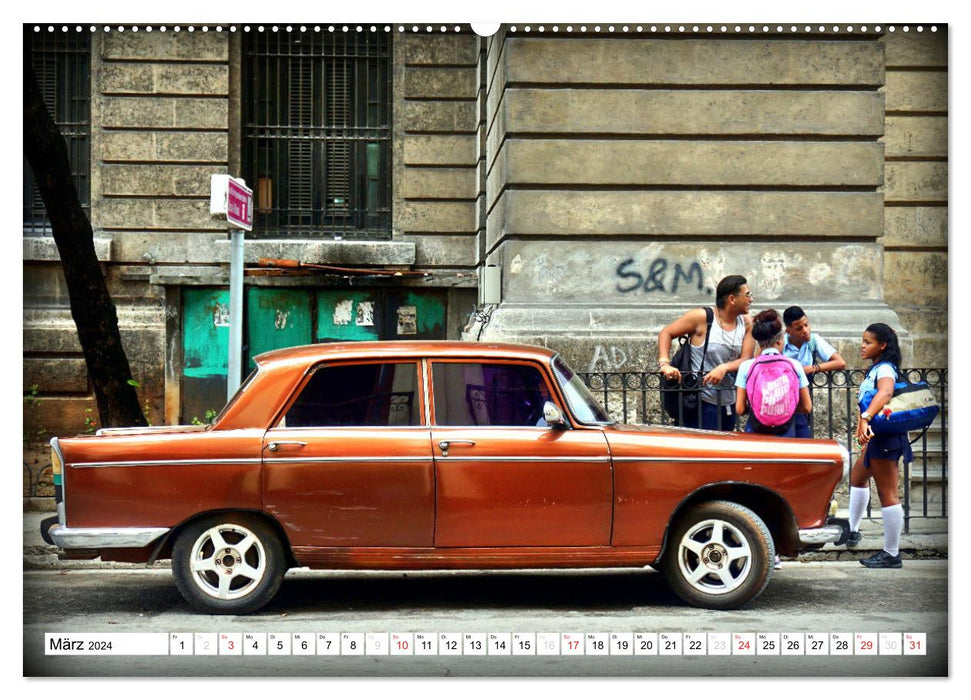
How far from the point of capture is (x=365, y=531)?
6273mm

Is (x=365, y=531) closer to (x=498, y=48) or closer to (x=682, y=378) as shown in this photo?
(x=682, y=378)

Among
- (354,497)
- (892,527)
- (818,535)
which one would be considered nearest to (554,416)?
(354,497)

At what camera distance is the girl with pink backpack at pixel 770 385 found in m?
7.70

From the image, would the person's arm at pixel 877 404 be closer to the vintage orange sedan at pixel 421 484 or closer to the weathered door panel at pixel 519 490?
the vintage orange sedan at pixel 421 484

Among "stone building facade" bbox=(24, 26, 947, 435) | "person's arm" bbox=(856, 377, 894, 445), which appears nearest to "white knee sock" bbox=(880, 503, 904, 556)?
"person's arm" bbox=(856, 377, 894, 445)

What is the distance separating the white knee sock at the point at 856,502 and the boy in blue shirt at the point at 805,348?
3.17ft

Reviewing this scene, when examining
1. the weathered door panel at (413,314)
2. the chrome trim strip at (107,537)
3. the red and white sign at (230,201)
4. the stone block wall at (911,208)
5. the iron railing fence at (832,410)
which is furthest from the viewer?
the weathered door panel at (413,314)

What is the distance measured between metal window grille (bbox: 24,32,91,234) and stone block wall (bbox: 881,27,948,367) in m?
8.67

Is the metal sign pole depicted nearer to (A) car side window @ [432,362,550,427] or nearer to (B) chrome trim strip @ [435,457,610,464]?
(A) car side window @ [432,362,550,427]

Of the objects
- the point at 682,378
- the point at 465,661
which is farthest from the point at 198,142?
the point at 465,661

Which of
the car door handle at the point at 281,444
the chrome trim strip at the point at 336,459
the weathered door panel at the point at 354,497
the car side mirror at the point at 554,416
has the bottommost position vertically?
the weathered door panel at the point at 354,497

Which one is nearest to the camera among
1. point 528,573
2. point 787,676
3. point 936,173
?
point 787,676

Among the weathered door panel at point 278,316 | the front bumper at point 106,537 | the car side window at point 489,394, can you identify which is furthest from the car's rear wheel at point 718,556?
the weathered door panel at point 278,316

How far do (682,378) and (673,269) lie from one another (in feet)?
5.39
